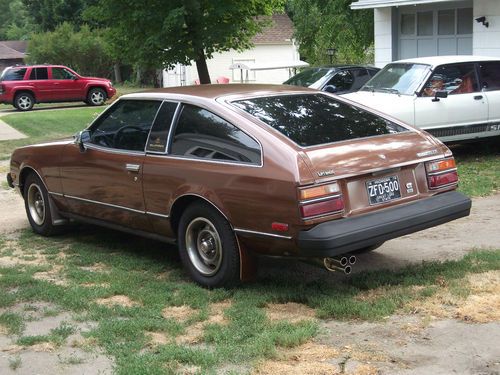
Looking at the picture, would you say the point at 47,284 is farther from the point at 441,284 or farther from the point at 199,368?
the point at 441,284

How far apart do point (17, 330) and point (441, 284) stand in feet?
9.55

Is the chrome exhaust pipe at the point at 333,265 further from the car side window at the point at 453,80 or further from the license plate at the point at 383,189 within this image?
the car side window at the point at 453,80

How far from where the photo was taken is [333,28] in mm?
22453

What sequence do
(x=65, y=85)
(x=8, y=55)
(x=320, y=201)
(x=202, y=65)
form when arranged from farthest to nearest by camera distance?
(x=8, y=55) < (x=65, y=85) < (x=202, y=65) < (x=320, y=201)

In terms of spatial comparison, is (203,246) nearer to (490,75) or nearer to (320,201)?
(320,201)

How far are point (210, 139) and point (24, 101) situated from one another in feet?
79.9

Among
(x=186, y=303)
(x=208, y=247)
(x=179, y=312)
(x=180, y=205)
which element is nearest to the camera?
(x=179, y=312)

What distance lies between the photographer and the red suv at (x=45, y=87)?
2750cm

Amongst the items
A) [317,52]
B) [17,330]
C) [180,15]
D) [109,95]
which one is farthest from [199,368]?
[109,95]

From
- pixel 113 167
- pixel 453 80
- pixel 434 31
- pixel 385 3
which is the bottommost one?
pixel 113 167

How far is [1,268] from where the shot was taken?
19.8 feet

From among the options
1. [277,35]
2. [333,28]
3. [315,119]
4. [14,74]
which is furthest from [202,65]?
[277,35]

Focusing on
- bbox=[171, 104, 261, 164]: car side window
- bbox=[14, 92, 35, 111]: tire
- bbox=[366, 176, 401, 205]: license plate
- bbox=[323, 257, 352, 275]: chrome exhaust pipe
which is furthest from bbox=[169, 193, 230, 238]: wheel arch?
bbox=[14, 92, 35, 111]: tire

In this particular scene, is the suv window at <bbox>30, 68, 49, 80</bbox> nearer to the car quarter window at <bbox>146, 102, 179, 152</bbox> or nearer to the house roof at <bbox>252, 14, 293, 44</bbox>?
the house roof at <bbox>252, 14, 293, 44</bbox>
